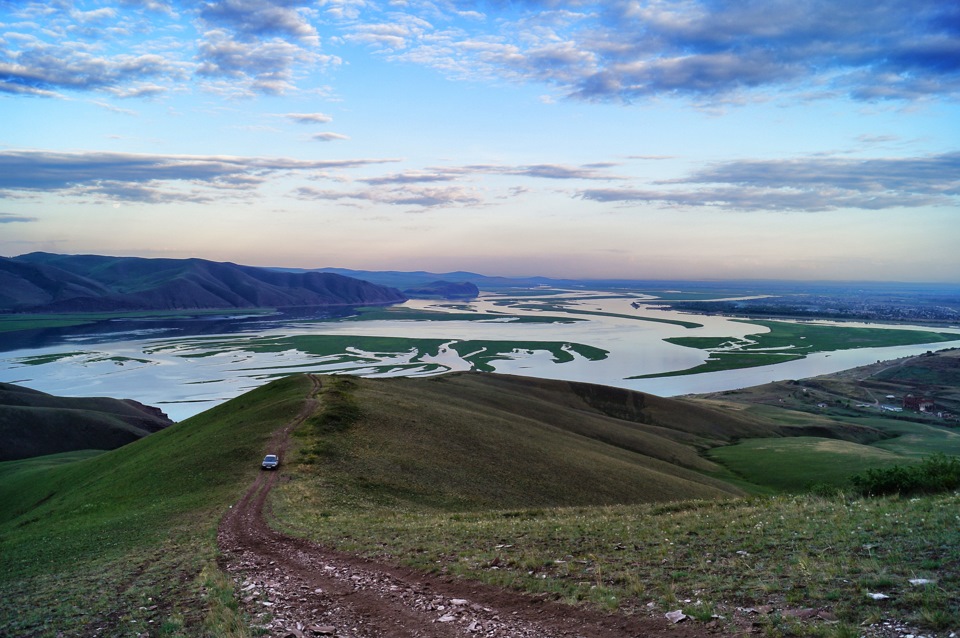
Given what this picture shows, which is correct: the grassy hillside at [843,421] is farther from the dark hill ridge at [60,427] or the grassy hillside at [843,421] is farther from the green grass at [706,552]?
Answer: the dark hill ridge at [60,427]

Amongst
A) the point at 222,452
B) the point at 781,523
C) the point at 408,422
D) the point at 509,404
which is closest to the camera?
the point at 781,523

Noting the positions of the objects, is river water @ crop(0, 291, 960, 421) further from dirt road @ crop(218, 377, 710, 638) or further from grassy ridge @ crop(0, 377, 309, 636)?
dirt road @ crop(218, 377, 710, 638)

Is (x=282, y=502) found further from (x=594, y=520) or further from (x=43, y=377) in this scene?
(x=43, y=377)

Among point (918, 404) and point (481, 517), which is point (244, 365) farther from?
point (918, 404)

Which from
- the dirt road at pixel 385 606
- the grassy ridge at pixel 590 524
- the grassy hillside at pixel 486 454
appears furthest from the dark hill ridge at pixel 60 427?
the dirt road at pixel 385 606

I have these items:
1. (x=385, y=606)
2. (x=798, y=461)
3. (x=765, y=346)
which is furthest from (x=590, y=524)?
(x=765, y=346)

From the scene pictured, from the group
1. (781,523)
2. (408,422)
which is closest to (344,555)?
(781,523)
